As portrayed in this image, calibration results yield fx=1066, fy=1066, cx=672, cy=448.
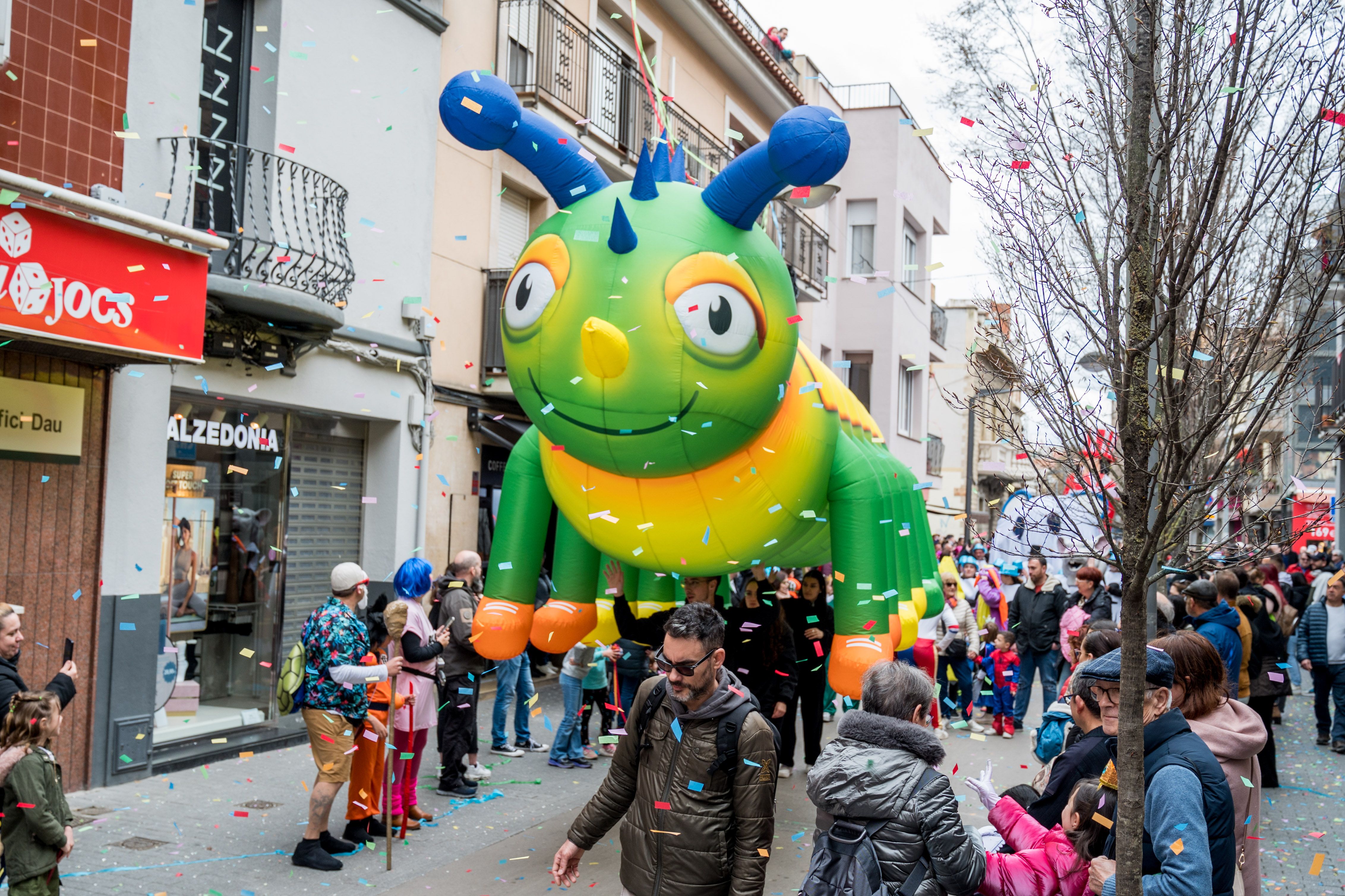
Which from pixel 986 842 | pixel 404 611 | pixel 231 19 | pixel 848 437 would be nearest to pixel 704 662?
pixel 986 842

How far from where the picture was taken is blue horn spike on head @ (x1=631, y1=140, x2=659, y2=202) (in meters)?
5.16

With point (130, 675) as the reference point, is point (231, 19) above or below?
above

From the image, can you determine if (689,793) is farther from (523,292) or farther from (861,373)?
(861,373)

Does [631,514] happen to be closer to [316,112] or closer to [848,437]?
[848,437]

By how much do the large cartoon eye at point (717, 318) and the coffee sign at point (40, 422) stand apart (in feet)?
14.5

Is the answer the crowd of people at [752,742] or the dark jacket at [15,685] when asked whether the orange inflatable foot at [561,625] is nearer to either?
the crowd of people at [752,742]

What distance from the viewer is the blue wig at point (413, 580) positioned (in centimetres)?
656

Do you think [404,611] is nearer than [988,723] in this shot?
Yes

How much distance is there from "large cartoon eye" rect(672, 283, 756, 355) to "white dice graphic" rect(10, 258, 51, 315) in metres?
3.88

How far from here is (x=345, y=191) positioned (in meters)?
9.09

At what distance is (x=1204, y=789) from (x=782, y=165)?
3.04 meters

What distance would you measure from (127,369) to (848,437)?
5.00 meters

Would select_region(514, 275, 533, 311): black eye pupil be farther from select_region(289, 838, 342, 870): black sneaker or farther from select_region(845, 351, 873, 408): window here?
select_region(845, 351, 873, 408): window

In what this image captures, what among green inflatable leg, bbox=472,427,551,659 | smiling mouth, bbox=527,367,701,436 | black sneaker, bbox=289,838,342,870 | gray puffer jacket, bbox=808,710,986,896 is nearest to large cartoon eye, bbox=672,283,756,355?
smiling mouth, bbox=527,367,701,436
